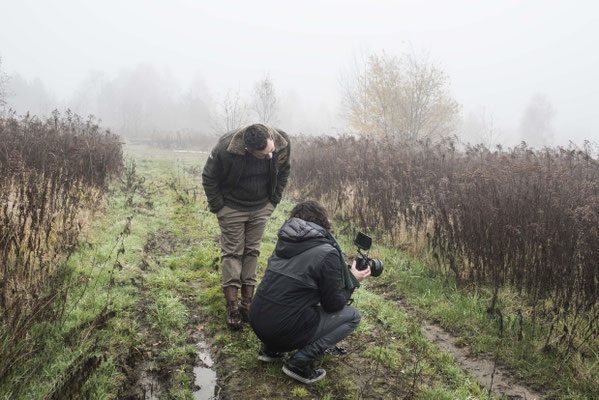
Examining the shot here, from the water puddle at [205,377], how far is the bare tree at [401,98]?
14430mm

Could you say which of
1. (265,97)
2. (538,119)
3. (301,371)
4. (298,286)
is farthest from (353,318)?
(538,119)

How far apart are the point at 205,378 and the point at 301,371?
0.74 m

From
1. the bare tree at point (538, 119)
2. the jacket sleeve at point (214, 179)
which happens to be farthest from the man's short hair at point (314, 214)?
the bare tree at point (538, 119)

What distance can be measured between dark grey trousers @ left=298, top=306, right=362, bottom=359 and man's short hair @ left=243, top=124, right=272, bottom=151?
57.1 inches

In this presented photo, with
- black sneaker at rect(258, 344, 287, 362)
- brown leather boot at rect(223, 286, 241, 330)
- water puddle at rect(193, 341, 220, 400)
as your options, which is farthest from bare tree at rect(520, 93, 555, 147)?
water puddle at rect(193, 341, 220, 400)

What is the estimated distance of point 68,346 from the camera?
255cm

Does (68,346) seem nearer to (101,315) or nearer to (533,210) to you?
(101,315)

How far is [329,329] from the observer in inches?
107

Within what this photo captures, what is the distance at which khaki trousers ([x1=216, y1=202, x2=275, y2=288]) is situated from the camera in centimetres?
341

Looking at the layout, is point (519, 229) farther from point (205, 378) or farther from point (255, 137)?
point (205, 378)

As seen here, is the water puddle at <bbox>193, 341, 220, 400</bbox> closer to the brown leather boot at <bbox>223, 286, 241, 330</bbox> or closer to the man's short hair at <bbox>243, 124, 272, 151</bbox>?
the brown leather boot at <bbox>223, 286, 241, 330</bbox>

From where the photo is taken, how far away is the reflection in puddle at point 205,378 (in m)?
2.45

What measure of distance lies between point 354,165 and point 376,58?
11.6 metres

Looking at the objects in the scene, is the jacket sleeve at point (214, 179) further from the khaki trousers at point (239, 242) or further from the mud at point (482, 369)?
the mud at point (482, 369)
